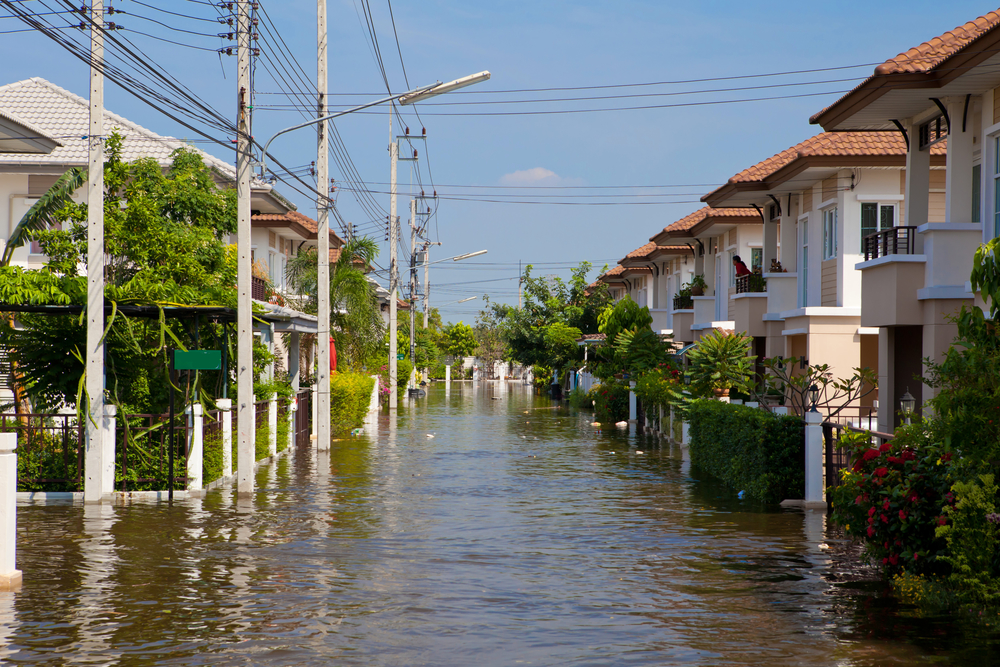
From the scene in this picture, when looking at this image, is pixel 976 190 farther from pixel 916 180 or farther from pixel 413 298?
pixel 413 298

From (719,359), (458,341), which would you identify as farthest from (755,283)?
(458,341)

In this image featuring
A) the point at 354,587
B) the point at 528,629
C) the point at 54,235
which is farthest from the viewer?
the point at 54,235

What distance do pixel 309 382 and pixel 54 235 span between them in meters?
16.5

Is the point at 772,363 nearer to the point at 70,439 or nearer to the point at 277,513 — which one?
the point at 277,513

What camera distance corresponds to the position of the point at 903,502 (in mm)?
9586

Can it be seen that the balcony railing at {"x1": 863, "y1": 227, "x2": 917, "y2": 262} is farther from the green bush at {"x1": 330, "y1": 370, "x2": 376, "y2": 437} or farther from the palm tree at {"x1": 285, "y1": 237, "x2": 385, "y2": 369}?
the palm tree at {"x1": 285, "y1": 237, "x2": 385, "y2": 369}

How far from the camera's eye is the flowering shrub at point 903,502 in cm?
938

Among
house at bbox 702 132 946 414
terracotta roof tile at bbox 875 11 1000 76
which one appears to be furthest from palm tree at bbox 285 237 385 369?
terracotta roof tile at bbox 875 11 1000 76

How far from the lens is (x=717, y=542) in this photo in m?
12.9

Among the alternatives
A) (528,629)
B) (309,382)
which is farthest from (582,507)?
(309,382)

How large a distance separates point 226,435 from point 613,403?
21.2 m

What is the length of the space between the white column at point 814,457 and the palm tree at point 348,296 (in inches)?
891

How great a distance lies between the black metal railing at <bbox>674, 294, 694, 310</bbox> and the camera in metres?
38.8

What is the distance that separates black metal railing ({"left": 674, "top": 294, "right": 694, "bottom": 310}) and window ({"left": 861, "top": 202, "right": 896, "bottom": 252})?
15615 millimetres
